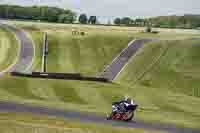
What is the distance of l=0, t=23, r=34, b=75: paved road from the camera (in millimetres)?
100213

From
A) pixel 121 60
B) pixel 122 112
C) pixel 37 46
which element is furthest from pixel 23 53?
pixel 122 112

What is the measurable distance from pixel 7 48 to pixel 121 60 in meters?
27.4

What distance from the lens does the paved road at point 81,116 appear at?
4031 centimetres

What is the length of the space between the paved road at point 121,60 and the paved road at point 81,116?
46620 mm

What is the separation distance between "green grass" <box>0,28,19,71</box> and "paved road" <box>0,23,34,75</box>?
137cm

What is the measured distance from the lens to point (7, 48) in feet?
383

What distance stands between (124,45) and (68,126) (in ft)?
274

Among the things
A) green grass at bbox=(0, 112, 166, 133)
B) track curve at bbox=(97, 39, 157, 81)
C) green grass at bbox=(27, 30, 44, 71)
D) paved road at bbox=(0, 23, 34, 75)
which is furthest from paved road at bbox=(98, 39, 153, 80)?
green grass at bbox=(0, 112, 166, 133)

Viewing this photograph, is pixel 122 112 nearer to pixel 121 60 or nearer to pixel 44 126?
pixel 44 126

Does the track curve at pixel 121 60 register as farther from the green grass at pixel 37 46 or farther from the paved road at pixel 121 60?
the green grass at pixel 37 46

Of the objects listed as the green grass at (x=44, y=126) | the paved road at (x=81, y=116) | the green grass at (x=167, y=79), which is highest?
the green grass at (x=44, y=126)

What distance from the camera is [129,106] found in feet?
141

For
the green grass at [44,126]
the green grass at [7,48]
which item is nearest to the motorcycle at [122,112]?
the green grass at [44,126]

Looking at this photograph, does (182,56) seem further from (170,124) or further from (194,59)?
(170,124)
